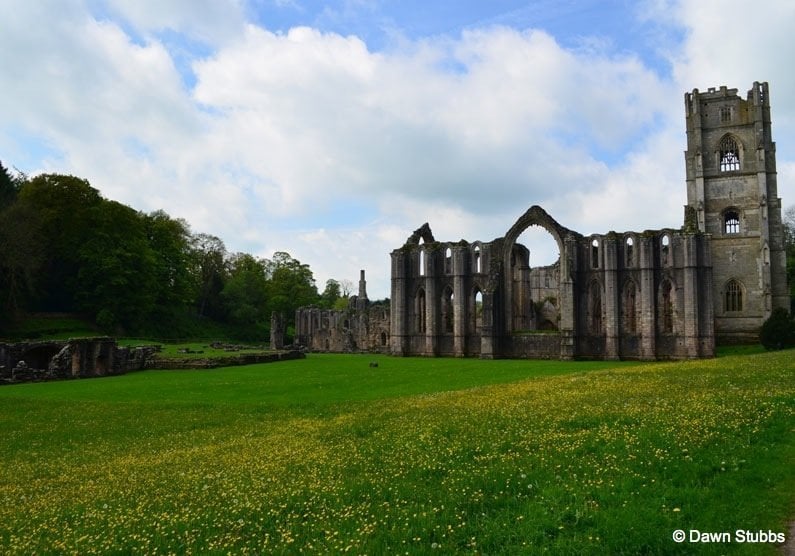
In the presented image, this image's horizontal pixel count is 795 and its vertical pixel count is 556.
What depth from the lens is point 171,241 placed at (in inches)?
3199

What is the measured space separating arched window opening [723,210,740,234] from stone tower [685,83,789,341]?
0.09 meters

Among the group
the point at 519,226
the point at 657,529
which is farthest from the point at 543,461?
the point at 519,226

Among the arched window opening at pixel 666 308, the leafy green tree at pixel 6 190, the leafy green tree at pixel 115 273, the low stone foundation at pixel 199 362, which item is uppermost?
the leafy green tree at pixel 6 190

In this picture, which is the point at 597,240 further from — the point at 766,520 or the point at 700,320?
the point at 766,520

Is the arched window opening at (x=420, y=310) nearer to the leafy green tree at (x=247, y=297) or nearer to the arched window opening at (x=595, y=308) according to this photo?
the arched window opening at (x=595, y=308)

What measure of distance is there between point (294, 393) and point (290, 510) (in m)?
16.1

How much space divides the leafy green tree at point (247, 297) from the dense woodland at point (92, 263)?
334 millimetres

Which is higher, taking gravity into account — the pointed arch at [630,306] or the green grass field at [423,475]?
the pointed arch at [630,306]

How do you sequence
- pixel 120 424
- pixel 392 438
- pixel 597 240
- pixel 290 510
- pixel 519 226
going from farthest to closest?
pixel 519 226 < pixel 597 240 < pixel 120 424 < pixel 392 438 < pixel 290 510

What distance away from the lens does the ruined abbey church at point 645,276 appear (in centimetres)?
4934

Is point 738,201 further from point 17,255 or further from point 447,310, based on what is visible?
point 17,255

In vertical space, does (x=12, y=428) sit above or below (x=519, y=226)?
below

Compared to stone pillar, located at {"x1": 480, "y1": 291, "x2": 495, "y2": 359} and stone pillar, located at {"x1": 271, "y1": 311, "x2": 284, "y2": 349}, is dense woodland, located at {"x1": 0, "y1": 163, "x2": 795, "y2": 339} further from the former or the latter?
stone pillar, located at {"x1": 480, "y1": 291, "x2": 495, "y2": 359}

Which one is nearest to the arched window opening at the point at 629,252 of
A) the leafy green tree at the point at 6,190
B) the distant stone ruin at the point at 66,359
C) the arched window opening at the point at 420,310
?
the arched window opening at the point at 420,310
